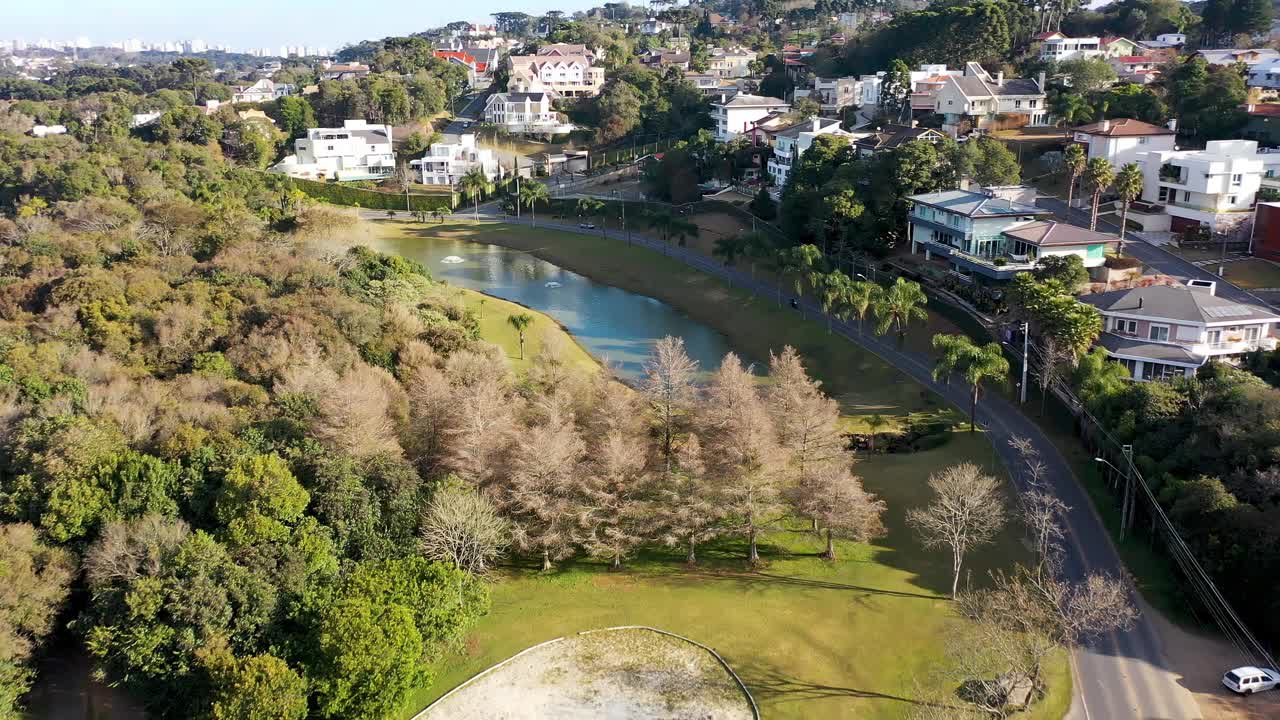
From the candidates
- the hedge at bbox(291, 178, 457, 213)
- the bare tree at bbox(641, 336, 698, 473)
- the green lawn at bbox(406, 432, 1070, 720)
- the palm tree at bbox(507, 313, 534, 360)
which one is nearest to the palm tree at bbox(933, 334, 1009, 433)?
the green lawn at bbox(406, 432, 1070, 720)

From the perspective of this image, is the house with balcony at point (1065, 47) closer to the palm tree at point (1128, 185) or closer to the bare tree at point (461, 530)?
the palm tree at point (1128, 185)

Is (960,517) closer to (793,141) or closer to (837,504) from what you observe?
(837,504)

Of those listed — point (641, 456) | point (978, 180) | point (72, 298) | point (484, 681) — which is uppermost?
point (978, 180)

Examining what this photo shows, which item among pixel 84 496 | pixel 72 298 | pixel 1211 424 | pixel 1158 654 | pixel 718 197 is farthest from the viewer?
pixel 718 197

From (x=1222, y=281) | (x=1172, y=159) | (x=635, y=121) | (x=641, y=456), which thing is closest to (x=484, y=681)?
(x=641, y=456)

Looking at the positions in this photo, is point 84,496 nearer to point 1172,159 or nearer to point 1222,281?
point 1222,281

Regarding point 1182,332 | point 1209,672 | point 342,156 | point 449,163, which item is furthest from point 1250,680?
point 342,156

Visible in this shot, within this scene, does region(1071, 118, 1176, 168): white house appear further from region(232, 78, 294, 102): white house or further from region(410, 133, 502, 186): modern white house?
region(232, 78, 294, 102): white house
